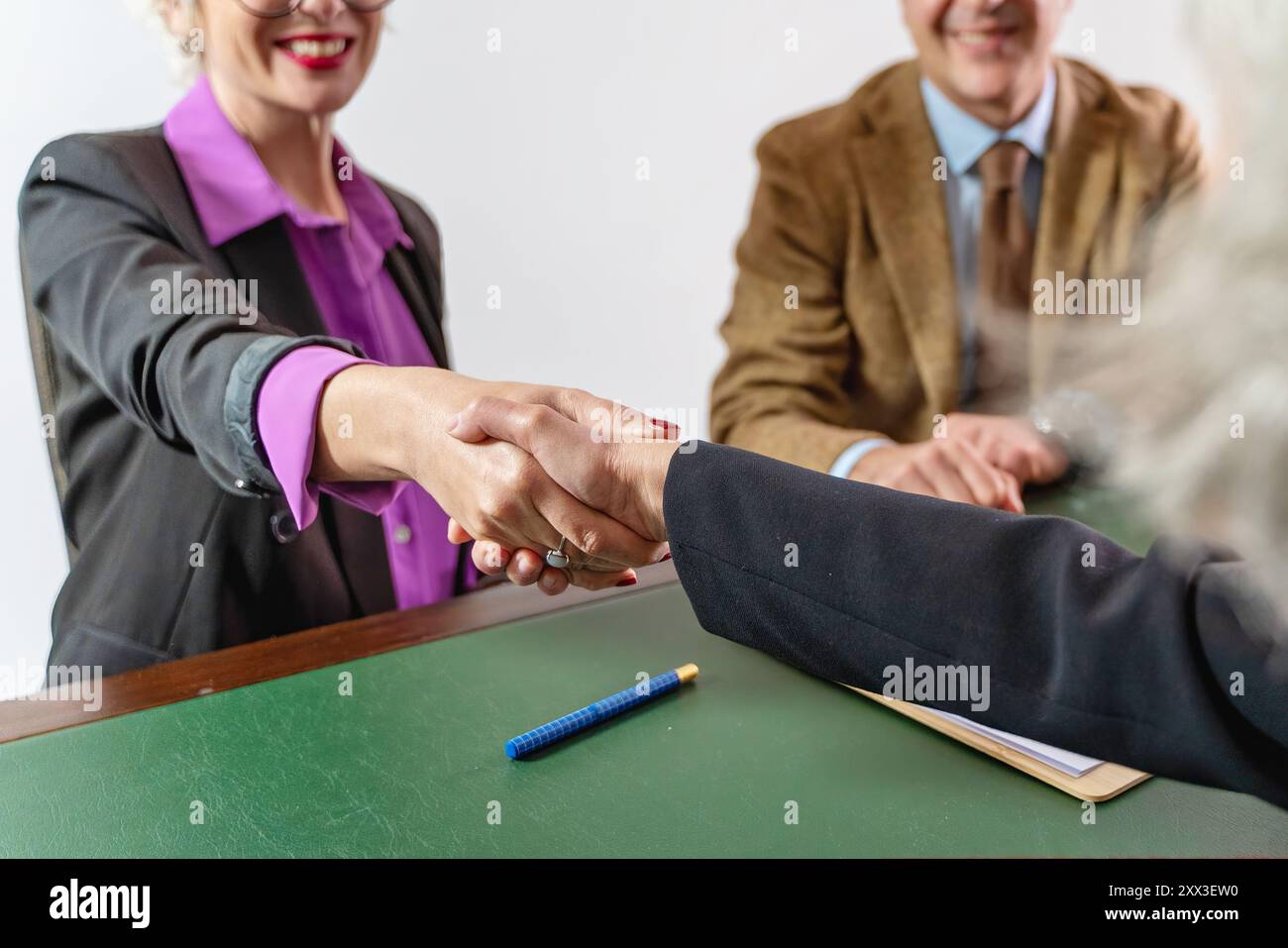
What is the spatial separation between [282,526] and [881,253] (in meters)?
1.15

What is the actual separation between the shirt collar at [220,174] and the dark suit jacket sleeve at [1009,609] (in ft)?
3.15

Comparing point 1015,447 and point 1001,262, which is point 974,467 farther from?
point 1001,262

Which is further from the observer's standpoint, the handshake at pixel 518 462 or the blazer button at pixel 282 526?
the blazer button at pixel 282 526

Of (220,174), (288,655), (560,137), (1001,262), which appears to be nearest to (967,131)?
(1001,262)

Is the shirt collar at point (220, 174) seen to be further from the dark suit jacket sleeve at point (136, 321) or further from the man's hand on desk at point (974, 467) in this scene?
the man's hand on desk at point (974, 467)

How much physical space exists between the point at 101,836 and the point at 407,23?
59.0 inches

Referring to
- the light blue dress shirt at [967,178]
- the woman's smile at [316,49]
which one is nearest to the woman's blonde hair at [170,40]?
the woman's smile at [316,49]

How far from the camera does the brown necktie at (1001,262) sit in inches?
82.2

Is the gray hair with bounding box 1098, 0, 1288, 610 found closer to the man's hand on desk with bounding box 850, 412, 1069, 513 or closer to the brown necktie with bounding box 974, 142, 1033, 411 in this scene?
the man's hand on desk with bounding box 850, 412, 1069, 513

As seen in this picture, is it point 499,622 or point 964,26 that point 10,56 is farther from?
point 964,26

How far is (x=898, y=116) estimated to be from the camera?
211cm

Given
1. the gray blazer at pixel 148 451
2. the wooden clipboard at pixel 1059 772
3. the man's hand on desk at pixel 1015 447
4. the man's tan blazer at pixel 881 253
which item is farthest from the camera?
the man's tan blazer at pixel 881 253

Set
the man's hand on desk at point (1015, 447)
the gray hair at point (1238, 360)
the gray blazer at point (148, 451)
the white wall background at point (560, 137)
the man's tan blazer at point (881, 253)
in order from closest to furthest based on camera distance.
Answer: the gray hair at point (1238, 360)
the gray blazer at point (148, 451)
the white wall background at point (560, 137)
the man's hand on desk at point (1015, 447)
the man's tan blazer at point (881, 253)

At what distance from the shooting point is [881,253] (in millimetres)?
2031
